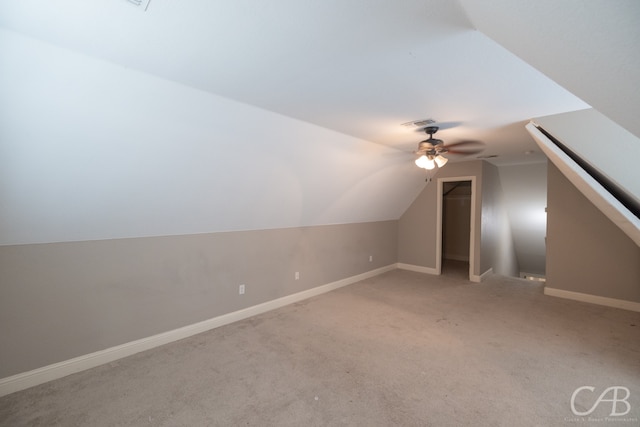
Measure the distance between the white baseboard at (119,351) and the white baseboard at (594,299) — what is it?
3.97m

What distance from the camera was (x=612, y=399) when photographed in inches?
82.7

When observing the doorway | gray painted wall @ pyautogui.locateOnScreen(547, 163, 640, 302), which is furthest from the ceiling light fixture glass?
the doorway

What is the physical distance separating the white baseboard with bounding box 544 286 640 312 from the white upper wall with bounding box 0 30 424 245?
3751mm

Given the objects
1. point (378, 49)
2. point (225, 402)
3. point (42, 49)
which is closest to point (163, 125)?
point (42, 49)

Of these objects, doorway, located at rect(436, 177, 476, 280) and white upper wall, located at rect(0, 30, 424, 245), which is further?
doorway, located at rect(436, 177, 476, 280)

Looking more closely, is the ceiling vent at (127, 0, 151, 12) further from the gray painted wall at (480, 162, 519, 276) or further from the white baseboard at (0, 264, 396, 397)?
the gray painted wall at (480, 162, 519, 276)

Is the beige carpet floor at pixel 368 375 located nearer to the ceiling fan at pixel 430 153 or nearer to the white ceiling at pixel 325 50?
the ceiling fan at pixel 430 153

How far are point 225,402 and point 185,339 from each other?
1198mm

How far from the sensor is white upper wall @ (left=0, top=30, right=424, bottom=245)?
5.49 feet

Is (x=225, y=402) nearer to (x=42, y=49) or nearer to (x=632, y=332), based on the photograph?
(x=42, y=49)

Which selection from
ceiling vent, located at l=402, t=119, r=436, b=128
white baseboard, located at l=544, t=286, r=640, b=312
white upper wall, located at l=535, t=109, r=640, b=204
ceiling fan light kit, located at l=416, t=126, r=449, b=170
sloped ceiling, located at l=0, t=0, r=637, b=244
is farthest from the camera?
white baseboard, located at l=544, t=286, r=640, b=312

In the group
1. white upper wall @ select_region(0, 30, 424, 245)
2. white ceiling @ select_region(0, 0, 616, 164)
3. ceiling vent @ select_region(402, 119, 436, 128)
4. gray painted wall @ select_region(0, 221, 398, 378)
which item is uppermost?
ceiling vent @ select_region(402, 119, 436, 128)

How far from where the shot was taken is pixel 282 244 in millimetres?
3994

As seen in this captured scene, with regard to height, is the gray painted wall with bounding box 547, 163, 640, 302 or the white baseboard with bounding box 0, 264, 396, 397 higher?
the gray painted wall with bounding box 547, 163, 640, 302
